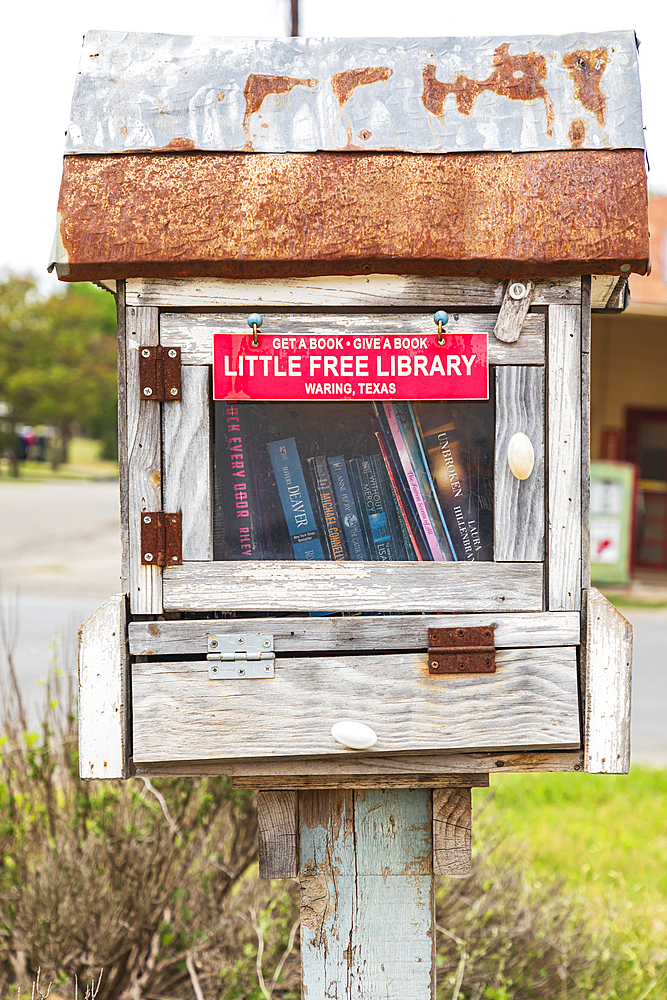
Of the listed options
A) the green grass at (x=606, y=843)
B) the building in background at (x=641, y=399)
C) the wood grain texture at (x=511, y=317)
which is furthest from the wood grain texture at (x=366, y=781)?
the building in background at (x=641, y=399)

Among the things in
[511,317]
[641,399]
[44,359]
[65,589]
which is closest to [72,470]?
[44,359]

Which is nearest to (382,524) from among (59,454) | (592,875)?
(592,875)

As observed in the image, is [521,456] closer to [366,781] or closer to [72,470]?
[366,781]

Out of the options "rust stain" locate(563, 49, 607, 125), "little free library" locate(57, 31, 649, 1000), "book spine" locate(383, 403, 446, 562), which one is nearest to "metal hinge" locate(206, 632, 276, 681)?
"little free library" locate(57, 31, 649, 1000)

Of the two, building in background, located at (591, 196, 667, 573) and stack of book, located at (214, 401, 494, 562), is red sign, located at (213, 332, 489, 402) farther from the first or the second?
building in background, located at (591, 196, 667, 573)

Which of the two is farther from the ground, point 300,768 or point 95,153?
point 95,153

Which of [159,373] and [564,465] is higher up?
[159,373]

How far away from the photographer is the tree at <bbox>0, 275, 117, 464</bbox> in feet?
87.1

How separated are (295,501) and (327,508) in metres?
0.06

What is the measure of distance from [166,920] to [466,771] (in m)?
1.27

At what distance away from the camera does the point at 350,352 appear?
58.4 inches

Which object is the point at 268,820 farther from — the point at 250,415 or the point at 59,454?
the point at 59,454

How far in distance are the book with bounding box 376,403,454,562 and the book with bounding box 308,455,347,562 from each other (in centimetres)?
13

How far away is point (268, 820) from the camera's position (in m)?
1.73
